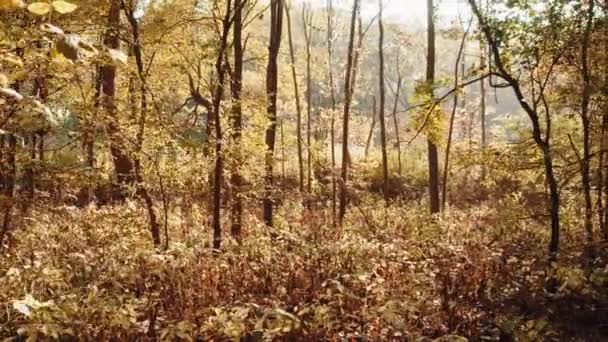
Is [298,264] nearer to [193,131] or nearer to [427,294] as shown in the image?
[427,294]

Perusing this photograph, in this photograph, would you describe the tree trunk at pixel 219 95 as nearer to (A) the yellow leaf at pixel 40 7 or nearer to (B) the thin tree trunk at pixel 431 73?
(A) the yellow leaf at pixel 40 7

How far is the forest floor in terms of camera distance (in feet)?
15.2

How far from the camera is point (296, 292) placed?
579 centimetres

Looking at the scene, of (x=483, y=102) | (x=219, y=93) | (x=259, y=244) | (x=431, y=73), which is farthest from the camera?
(x=483, y=102)

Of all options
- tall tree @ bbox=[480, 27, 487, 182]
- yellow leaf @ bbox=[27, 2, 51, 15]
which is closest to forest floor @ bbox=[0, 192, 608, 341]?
tall tree @ bbox=[480, 27, 487, 182]

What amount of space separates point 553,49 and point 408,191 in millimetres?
16223

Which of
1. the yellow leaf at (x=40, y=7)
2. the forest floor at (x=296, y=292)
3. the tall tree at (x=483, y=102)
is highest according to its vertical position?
the tall tree at (x=483, y=102)

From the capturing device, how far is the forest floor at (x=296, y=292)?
4637 millimetres

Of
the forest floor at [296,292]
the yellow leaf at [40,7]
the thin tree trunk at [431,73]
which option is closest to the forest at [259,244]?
the forest floor at [296,292]

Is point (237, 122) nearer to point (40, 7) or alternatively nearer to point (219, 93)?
point (219, 93)

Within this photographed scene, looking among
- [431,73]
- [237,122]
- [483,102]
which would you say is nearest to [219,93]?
[237,122]

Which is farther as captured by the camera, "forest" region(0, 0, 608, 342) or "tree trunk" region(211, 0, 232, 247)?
"tree trunk" region(211, 0, 232, 247)

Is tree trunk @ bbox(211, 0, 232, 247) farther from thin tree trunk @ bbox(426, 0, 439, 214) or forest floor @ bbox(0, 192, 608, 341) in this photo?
thin tree trunk @ bbox(426, 0, 439, 214)

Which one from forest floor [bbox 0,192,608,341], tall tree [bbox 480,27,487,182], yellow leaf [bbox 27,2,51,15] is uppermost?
tall tree [bbox 480,27,487,182]
